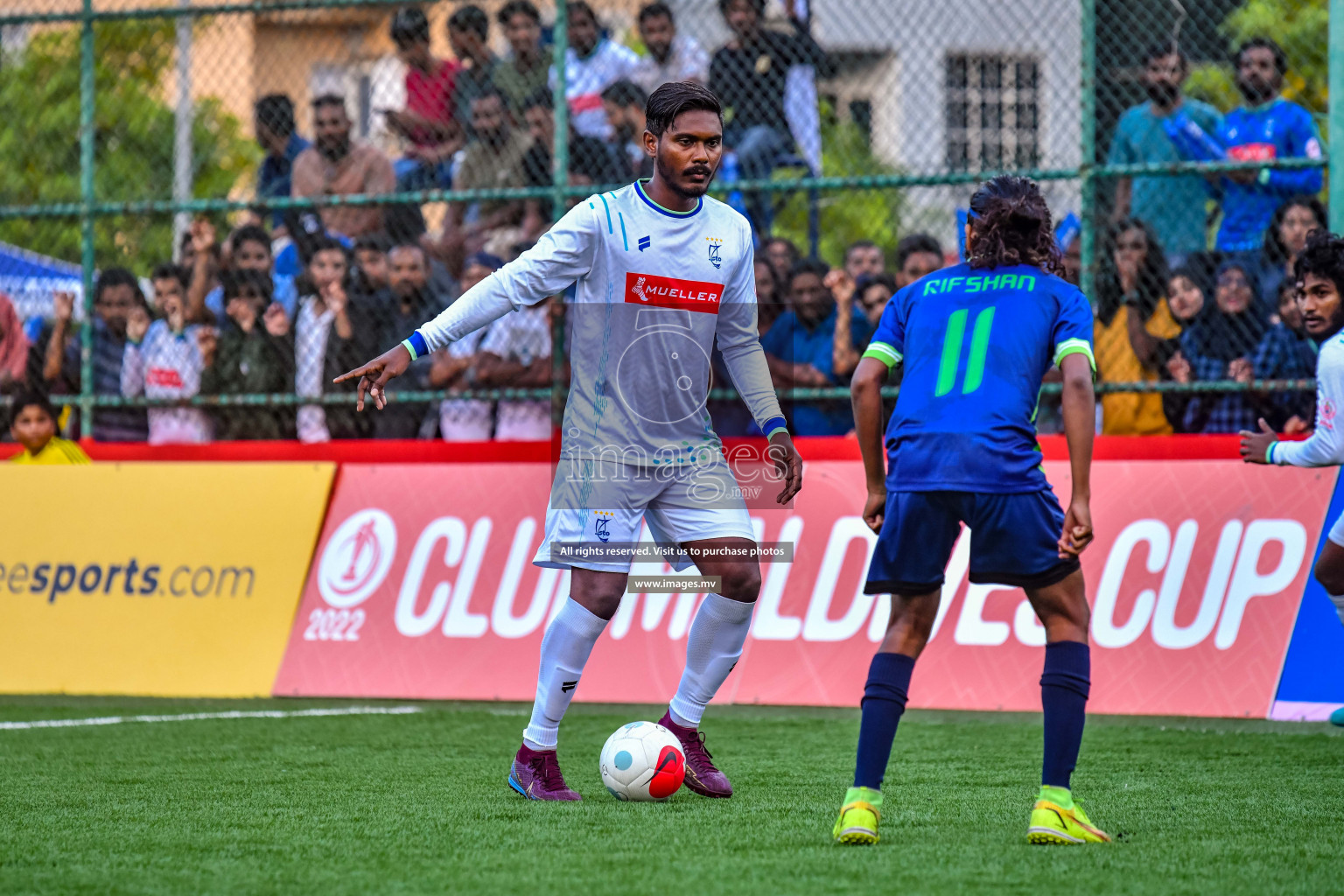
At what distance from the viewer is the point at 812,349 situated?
8977 mm

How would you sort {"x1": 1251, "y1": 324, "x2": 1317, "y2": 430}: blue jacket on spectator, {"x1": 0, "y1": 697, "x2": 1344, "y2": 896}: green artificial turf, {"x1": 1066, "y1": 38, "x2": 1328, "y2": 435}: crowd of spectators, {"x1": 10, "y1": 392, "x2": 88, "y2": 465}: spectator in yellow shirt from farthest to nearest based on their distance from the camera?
{"x1": 10, "y1": 392, "x2": 88, "y2": 465}: spectator in yellow shirt < {"x1": 1066, "y1": 38, "x2": 1328, "y2": 435}: crowd of spectators < {"x1": 1251, "y1": 324, "x2": 1317, "y2": 430}: blue jacket on spectator < {"x1": 0, "y1": 697, "x2": 1344, "y2": 896}: green artificial turf

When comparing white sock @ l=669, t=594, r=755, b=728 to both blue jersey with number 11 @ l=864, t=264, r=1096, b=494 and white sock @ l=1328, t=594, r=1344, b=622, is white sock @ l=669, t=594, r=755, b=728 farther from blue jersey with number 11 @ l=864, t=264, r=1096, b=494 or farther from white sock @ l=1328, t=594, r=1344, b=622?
white sock @ l=1328, t=594, r=1344, b=622

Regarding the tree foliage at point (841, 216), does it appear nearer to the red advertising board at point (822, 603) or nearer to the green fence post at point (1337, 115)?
the red advertising board at point (822, 603)

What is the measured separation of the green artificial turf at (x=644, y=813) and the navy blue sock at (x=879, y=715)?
22 centimetres

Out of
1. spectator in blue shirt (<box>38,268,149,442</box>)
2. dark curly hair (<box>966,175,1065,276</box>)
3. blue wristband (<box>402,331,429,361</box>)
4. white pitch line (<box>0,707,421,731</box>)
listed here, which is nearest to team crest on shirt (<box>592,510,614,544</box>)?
blue wristband (<box>402,331,429,361</box>)

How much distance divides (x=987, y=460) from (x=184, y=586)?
18.8 ft

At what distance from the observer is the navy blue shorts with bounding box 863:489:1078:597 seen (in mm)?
4441

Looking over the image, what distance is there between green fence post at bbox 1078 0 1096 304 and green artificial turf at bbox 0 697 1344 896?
2.48m

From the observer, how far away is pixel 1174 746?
6.62m

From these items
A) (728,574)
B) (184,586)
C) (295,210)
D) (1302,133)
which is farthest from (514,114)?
(728,574)

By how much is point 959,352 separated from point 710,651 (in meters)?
1.54

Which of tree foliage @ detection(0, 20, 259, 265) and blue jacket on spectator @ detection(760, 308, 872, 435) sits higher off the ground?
tree foliage @ detection(0, 20, 259, 265)

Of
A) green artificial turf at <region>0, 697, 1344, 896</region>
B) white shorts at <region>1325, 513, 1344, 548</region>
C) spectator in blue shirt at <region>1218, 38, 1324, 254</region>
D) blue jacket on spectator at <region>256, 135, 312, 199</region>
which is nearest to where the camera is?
green artificial turf at <region>0, 697, 1344, 896</region>

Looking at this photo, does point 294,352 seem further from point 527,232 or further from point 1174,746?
point 1174,746
